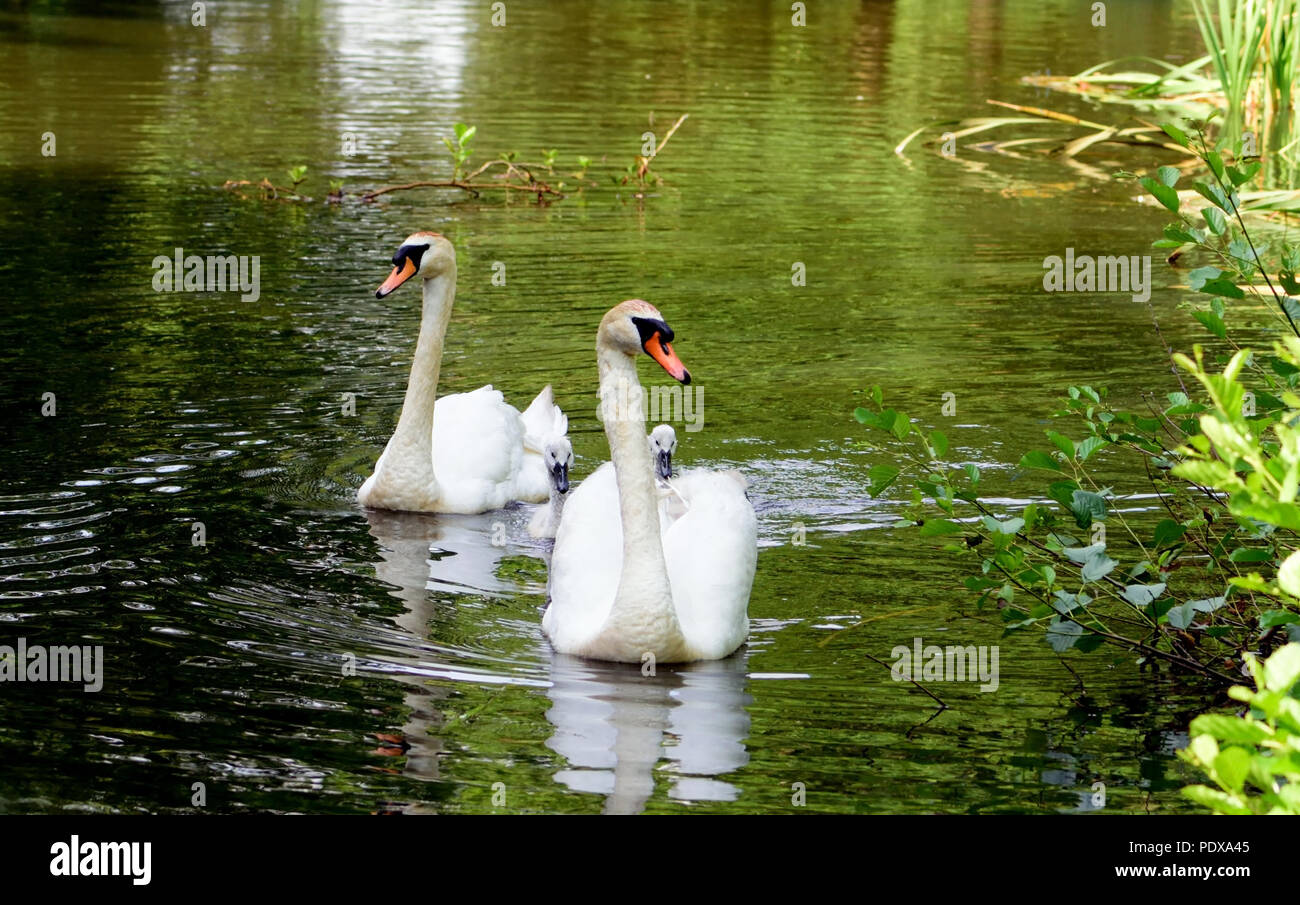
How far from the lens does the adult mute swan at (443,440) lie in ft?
29.7

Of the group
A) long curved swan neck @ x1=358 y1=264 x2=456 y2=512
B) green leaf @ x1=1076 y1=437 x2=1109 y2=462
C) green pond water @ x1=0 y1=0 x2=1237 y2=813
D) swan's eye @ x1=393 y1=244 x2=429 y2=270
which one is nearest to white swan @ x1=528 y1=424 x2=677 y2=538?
green pond water @ x1=0 y1=0 x2=1237 y2=813

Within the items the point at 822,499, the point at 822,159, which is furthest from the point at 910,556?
the point at 822,159

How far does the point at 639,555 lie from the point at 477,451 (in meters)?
2.90

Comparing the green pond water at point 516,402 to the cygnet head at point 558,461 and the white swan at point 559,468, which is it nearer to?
the white swan at point 559,468

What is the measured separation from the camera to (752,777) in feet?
18.9

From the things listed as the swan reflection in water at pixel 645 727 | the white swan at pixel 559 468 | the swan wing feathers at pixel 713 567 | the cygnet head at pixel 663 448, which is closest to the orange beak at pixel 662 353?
the swan wing feathers at pixel 713 567

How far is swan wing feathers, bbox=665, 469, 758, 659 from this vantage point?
688cm

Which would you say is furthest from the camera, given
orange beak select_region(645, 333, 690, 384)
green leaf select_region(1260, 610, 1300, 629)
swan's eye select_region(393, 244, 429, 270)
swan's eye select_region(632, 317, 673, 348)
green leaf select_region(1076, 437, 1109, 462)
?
swan's eye select_region(393, 244, 429, 270)

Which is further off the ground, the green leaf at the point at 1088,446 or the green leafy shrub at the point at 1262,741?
the green leafy shrub at the point at 1262,741

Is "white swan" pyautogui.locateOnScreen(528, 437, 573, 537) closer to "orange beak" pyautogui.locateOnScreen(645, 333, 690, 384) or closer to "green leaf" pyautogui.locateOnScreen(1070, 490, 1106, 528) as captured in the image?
"orange beak" pyautogui.locateOnScreen(645, 333, 690, 384)

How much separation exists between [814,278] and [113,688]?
346 inches

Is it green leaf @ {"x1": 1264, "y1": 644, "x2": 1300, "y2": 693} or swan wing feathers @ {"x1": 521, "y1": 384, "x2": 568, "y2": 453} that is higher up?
green leaf @ {"x1": 1264, "y1": 644, "x2": 1300, "y2": 693}

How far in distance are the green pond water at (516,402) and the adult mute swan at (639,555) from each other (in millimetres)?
188

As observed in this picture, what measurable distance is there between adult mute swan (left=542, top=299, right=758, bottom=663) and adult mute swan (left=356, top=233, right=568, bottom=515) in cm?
175
